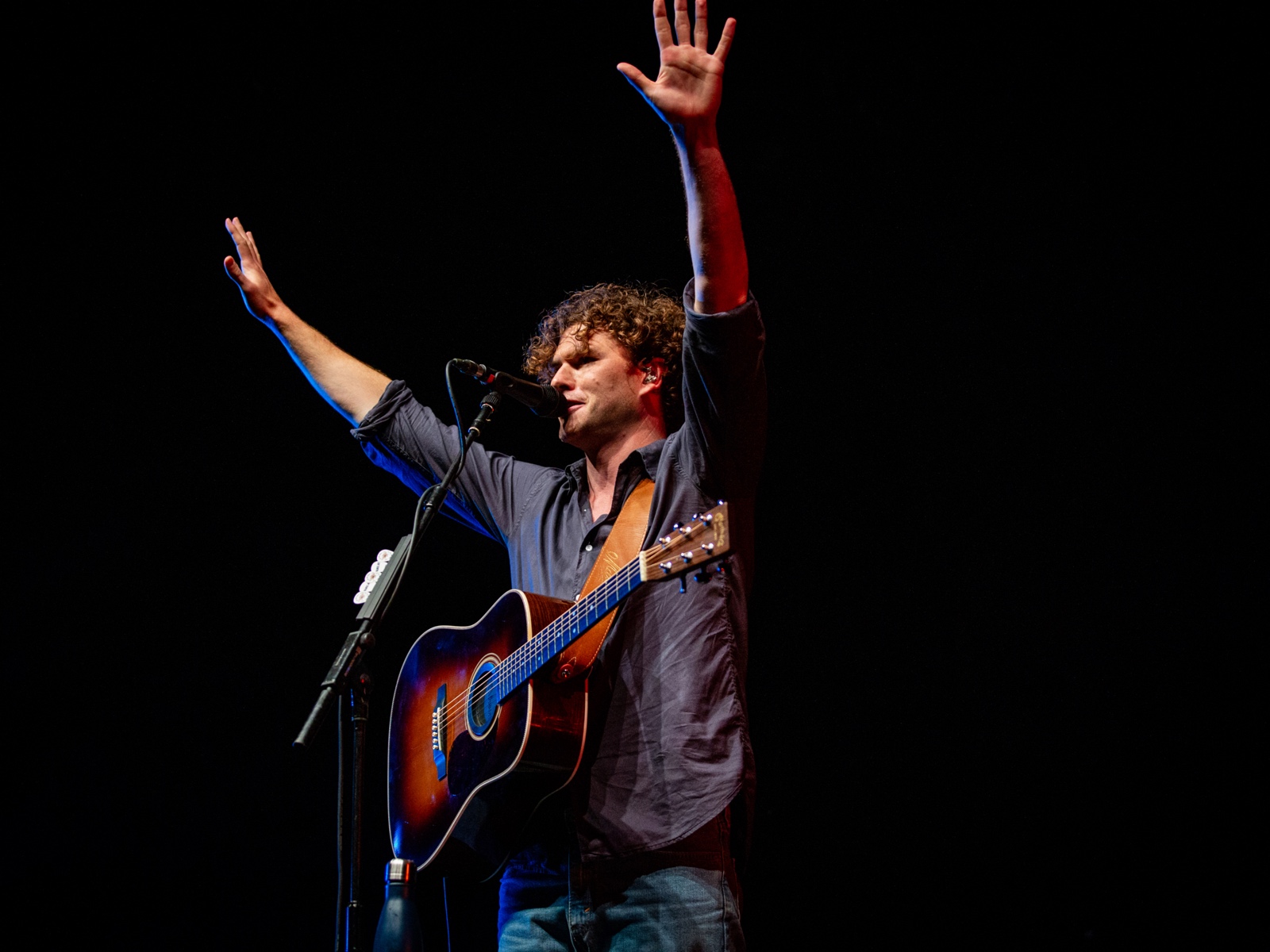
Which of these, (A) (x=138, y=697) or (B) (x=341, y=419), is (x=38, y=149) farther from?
(A) (x=138, y=697)

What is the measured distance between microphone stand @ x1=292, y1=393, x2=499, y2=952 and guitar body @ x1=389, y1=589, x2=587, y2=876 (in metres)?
0.25

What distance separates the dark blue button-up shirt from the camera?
1.92 meters

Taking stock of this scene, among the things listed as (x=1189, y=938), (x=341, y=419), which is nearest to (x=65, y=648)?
(x=341, y=419)

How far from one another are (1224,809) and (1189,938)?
42 cm

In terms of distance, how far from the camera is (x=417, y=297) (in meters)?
4.49

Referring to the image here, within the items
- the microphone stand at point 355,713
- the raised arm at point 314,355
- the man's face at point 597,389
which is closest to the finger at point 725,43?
the man's face at point 597,389

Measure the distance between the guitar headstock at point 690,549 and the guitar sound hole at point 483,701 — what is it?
521 millimetres

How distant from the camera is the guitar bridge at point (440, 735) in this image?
224cm

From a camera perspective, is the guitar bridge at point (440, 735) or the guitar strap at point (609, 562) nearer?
the guitar strap at point (609, 562)

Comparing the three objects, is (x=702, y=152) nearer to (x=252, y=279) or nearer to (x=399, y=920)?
(x=399, y=920)

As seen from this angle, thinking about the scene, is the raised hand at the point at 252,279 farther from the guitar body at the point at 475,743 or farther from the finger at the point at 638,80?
the finger at the point at 638,80

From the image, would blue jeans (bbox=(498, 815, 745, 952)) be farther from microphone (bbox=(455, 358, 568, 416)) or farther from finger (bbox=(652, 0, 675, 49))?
finger (bbox=(652, 0, 675, 49))

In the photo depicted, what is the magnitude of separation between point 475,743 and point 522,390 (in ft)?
2.91

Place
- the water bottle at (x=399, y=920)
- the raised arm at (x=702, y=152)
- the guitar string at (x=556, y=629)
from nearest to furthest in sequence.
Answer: the water bottle at (x=399, y=920) < the guitar string at (x=556, y=629) < the raised arm at (x=702, y=152)
